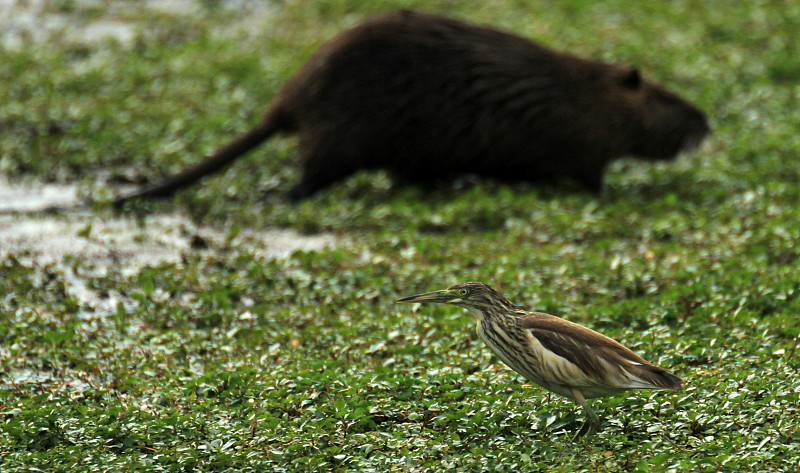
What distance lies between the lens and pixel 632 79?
7.36 meters

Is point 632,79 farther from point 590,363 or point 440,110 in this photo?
point 590,363

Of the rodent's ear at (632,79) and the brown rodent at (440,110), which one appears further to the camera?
the rodent's ear at (632,79)

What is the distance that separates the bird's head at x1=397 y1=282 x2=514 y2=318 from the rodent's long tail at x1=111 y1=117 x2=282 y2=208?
3648 millimetres

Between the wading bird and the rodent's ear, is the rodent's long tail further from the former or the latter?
the wading bird

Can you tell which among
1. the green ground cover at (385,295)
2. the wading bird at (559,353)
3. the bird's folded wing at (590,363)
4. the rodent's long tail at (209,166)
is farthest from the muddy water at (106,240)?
the bird's folded wing at (590,363)

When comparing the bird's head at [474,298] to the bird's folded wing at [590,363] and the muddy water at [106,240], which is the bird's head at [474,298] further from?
the muddy water at [106,240]

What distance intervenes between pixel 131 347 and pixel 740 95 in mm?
6162

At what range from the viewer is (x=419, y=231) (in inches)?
250

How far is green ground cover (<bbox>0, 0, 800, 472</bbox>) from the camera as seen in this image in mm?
3379

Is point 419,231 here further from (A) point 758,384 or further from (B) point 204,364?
(A) point 758,384

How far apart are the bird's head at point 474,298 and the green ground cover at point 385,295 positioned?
35 cm

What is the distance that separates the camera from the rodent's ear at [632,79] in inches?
289

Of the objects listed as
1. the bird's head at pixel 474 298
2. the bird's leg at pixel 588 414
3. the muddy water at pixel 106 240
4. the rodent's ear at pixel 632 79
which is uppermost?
the rodent's ear at pixel 632 79

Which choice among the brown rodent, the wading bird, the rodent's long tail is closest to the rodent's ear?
the brown rodent
